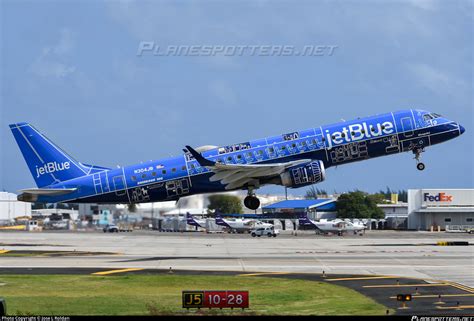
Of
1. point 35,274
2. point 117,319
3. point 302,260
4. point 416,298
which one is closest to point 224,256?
point 302,260

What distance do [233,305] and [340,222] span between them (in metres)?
94.7

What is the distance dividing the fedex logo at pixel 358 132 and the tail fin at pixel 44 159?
21325 millimetres

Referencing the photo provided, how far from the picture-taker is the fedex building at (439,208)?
153125 millimetres

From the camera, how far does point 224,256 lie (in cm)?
7275

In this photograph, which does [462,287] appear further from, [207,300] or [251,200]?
[251,200]

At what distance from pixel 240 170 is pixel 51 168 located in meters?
18.8

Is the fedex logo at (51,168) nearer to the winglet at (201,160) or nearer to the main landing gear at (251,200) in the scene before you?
the winglet at (201,160)

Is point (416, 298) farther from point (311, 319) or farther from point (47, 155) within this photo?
point (47, 155)

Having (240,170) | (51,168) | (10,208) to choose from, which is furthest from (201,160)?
(10,208)

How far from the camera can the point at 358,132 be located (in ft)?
203

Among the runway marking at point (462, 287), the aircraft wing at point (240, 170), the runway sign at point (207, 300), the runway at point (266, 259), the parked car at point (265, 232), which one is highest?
the aircraft wing at point (240, 170)

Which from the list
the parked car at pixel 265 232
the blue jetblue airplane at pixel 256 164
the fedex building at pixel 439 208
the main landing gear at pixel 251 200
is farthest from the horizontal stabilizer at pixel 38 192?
the fedex building at pixel 439 208

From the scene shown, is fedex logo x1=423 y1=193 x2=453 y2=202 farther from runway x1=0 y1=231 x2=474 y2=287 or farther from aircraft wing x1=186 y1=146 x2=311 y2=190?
aircraft wing x1=186 y1=146 x2=311 y2=190

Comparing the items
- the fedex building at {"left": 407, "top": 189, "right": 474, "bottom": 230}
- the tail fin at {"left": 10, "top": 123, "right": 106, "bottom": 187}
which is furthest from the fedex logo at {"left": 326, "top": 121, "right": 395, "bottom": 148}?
the fedex building at {"left": 407, "top": 189, "right": 474, "bottom": 230}
